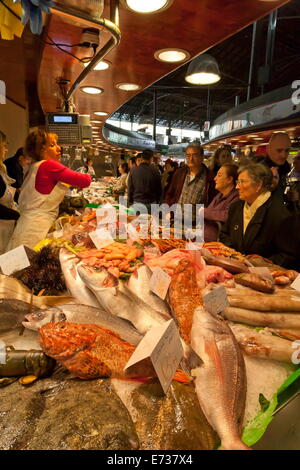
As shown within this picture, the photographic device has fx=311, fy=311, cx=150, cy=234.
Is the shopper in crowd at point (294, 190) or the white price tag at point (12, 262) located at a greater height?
the shopper in crowd at point (294, 190)

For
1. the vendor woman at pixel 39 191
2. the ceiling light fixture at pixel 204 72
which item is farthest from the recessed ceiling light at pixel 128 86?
the vendor woman at pixel 39 191

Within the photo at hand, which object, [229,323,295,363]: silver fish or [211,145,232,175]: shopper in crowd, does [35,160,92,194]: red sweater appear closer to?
[211,145,232,175]: shopper in crowd

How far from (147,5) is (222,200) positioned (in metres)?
2.19

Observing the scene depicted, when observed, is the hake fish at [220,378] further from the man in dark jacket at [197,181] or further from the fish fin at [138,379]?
the man in dark jacket at [197,181]

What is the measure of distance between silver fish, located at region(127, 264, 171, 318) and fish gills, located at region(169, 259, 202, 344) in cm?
6

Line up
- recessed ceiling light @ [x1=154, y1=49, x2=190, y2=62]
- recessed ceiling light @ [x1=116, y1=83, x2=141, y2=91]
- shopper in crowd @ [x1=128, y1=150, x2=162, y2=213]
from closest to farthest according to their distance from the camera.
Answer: recessed ceiling light @ [x1=154, y1=49, x2=190, y2=62] → recessed ceiling light @ [x1=116, y1=83, x2=141, y2=91] → shopper in crowd @ [x1=128, y1=150, x2=162, y2=213]

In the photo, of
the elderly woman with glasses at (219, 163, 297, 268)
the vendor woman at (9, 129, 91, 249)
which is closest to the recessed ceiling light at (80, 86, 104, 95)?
the vendor woman at (9, 129, 91, 249)

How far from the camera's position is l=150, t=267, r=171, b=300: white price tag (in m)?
1.68

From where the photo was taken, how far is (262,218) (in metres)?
3.08

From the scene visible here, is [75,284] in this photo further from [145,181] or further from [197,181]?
[145,181]

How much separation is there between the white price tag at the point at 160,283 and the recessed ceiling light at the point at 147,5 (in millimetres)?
2345

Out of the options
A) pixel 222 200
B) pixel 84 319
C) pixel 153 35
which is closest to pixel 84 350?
pixel 84 319

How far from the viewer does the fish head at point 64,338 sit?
1235 millimetres

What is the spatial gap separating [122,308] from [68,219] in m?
2.13
